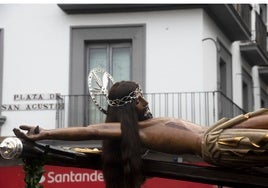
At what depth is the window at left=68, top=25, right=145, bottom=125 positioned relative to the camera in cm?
1364

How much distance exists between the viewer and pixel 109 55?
1409 cm

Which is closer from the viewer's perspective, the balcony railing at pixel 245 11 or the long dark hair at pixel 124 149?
the long dark hair at pixel 124 149

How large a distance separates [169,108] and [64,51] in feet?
7.92

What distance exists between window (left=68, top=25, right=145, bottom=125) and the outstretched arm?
992cm

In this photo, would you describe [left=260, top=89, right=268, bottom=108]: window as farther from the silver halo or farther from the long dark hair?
the long dark hair

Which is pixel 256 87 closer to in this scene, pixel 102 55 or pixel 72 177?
Answer: pixel 102 55

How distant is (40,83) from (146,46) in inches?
87.3

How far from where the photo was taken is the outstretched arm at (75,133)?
345 cm

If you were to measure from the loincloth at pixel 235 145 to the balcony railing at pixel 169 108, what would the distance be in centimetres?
960

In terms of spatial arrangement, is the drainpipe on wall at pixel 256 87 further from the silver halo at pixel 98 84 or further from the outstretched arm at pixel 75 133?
the outstretched arm at pixel 75 133

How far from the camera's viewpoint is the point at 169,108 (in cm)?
1332

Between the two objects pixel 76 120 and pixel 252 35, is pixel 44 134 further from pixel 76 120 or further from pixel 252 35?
pixel 252 35

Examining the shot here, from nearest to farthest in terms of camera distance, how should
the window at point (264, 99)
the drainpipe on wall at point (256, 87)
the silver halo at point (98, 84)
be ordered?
the silver halo at point (98, 84) → the drainpipe on wall at point (256, 87) → the window at point (264, 99)

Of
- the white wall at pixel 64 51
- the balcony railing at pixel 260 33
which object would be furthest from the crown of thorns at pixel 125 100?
the balcony railing at pixel 260 33
